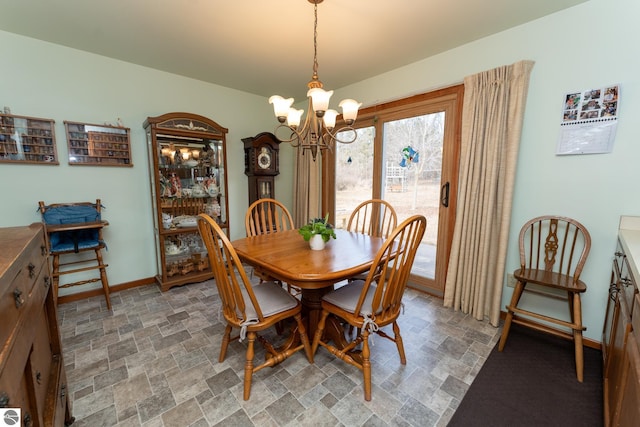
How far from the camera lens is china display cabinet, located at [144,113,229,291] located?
283cm

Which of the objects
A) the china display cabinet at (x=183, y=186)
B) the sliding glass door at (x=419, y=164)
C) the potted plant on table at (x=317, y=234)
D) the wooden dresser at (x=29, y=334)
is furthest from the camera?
the china display cabinet at (x=183, y=186)

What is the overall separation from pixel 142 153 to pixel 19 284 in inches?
101

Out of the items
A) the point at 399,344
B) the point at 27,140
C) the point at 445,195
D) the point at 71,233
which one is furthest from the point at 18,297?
the point at 445,195

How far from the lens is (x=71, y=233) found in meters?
2.44

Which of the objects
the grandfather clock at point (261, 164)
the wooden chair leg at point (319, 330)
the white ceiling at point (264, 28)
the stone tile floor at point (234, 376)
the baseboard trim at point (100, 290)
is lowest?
the stone tile floor at point (234, 376)

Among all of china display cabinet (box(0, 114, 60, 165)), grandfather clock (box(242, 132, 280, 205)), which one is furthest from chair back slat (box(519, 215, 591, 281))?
china display cabinet (box(0, 114, 60, 165))

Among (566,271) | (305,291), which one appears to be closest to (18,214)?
(305,291)

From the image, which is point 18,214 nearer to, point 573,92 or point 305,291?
point 305,291

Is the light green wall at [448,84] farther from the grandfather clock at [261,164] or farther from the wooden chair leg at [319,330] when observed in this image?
the wooden chair leg at [319,330]

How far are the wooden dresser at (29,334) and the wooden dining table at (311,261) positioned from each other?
0.93 metres

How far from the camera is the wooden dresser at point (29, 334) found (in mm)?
637

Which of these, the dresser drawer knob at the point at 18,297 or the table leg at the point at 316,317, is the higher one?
the dresser drawer knob at the point at 18,297

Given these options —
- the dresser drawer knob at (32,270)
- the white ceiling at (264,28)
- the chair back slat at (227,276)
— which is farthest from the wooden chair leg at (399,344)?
the white ceiling at (264,28)

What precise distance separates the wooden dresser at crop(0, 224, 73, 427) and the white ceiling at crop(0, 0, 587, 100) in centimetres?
177
